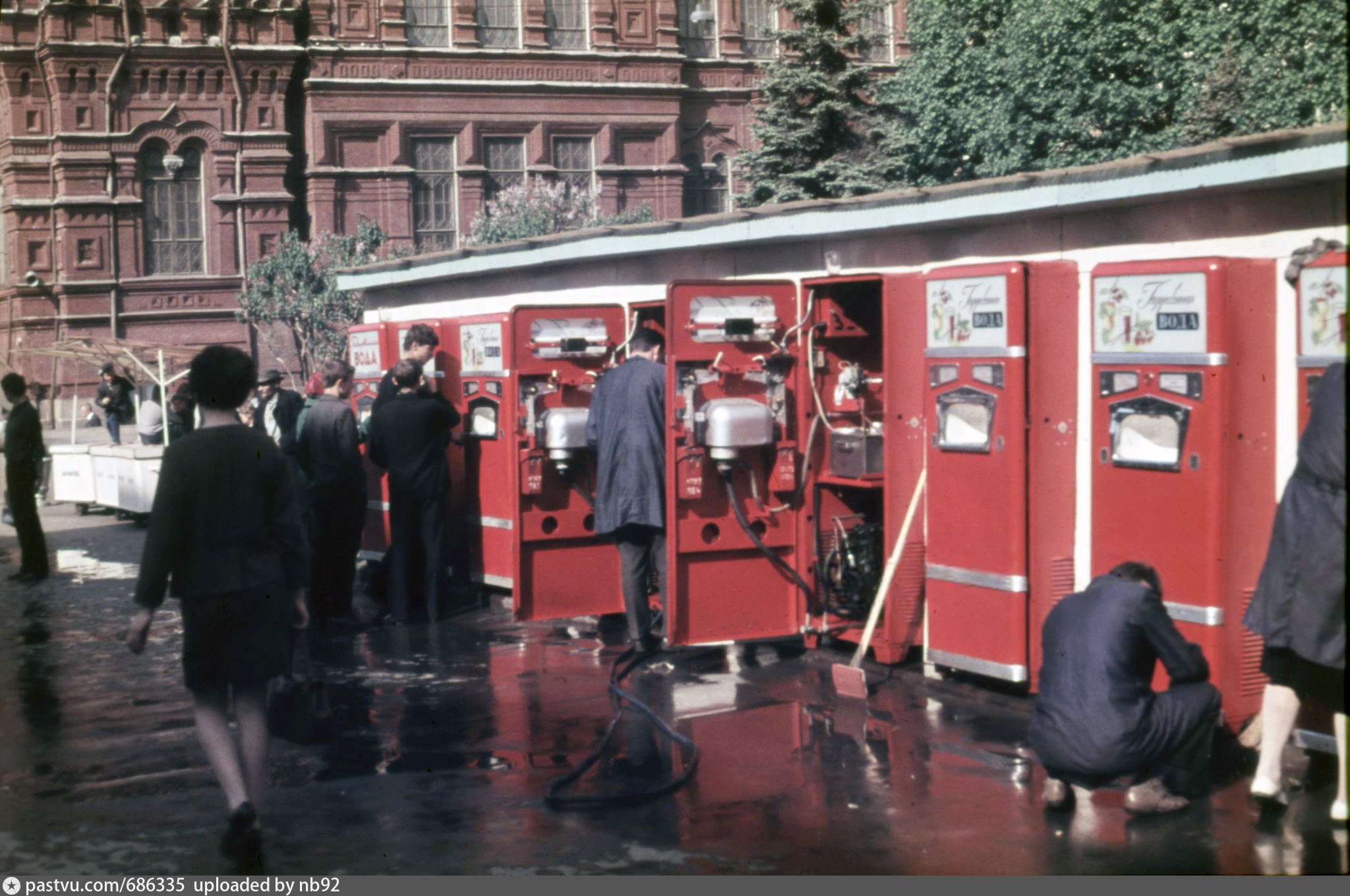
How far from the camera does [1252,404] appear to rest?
270 inches

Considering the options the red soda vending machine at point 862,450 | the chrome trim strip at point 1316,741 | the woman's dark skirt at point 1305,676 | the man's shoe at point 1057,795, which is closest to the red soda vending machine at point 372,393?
the red soda vending machine at point 862,450

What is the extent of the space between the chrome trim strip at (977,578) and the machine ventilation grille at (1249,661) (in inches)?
49.1

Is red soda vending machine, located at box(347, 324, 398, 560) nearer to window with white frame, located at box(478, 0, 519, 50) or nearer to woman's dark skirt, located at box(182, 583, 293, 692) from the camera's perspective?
woman's dark skirt, located at box(182, 583, 293, 692)

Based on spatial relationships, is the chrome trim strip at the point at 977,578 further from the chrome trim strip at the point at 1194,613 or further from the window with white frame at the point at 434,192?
the window with white frame at the point at 434,192

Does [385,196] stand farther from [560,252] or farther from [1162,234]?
[1162,234]

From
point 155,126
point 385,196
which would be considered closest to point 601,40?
point 385,196

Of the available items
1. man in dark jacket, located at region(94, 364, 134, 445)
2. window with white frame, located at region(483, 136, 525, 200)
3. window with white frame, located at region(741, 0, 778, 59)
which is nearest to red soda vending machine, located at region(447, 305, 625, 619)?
man in dark jacket, located at region(94, 364, 134, 445)

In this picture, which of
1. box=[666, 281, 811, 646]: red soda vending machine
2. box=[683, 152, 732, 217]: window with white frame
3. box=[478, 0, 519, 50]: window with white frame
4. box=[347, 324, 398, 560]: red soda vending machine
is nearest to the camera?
box=[666, 281, 811, 646]: red soda vending machine

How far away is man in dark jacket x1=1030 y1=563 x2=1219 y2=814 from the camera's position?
238 inches

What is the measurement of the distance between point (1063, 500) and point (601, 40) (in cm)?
3567


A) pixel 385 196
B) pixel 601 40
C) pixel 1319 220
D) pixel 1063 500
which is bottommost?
pixel 1063 500

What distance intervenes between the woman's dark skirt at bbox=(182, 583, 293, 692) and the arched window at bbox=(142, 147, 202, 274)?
117 feet

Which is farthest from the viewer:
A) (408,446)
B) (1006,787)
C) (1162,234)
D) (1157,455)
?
Result: (408,446)

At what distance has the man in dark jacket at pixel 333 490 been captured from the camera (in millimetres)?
10961
